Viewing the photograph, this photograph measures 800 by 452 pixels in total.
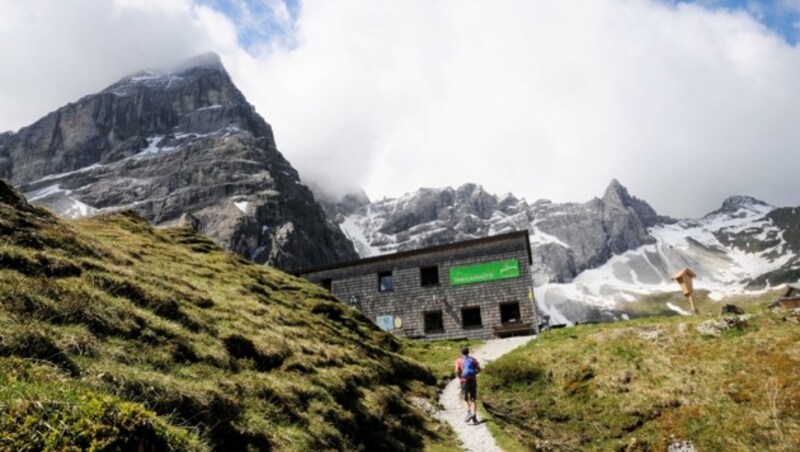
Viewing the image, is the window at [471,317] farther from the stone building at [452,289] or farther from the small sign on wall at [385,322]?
the small sign on wall at [385,322]

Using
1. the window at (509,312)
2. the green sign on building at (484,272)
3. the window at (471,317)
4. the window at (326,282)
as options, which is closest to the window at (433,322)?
the window at (471,317)

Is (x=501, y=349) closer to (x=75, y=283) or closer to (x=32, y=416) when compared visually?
(x=75, y=283)

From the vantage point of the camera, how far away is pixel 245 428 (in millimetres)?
9797

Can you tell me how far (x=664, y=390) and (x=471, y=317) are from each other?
95.1 ft

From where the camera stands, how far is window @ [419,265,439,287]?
154 ft

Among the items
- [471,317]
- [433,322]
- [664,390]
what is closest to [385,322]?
[433,322]

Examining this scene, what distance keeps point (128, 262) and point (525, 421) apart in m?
15.6

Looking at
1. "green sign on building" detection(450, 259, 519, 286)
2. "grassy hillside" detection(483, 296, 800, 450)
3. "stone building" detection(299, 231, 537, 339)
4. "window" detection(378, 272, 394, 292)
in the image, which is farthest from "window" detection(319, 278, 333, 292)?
"grassy hillside" detection(483, 296, 800, 450)

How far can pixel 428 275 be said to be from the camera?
47.7 meters

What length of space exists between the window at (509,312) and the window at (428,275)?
23.4 feet

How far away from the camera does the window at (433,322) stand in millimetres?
45812

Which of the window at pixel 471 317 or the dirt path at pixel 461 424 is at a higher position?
the window at pixel 471 317

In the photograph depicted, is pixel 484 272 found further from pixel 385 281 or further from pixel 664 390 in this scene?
pixel 664 390

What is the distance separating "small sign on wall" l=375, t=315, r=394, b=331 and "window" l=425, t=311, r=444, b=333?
11.6 feet
